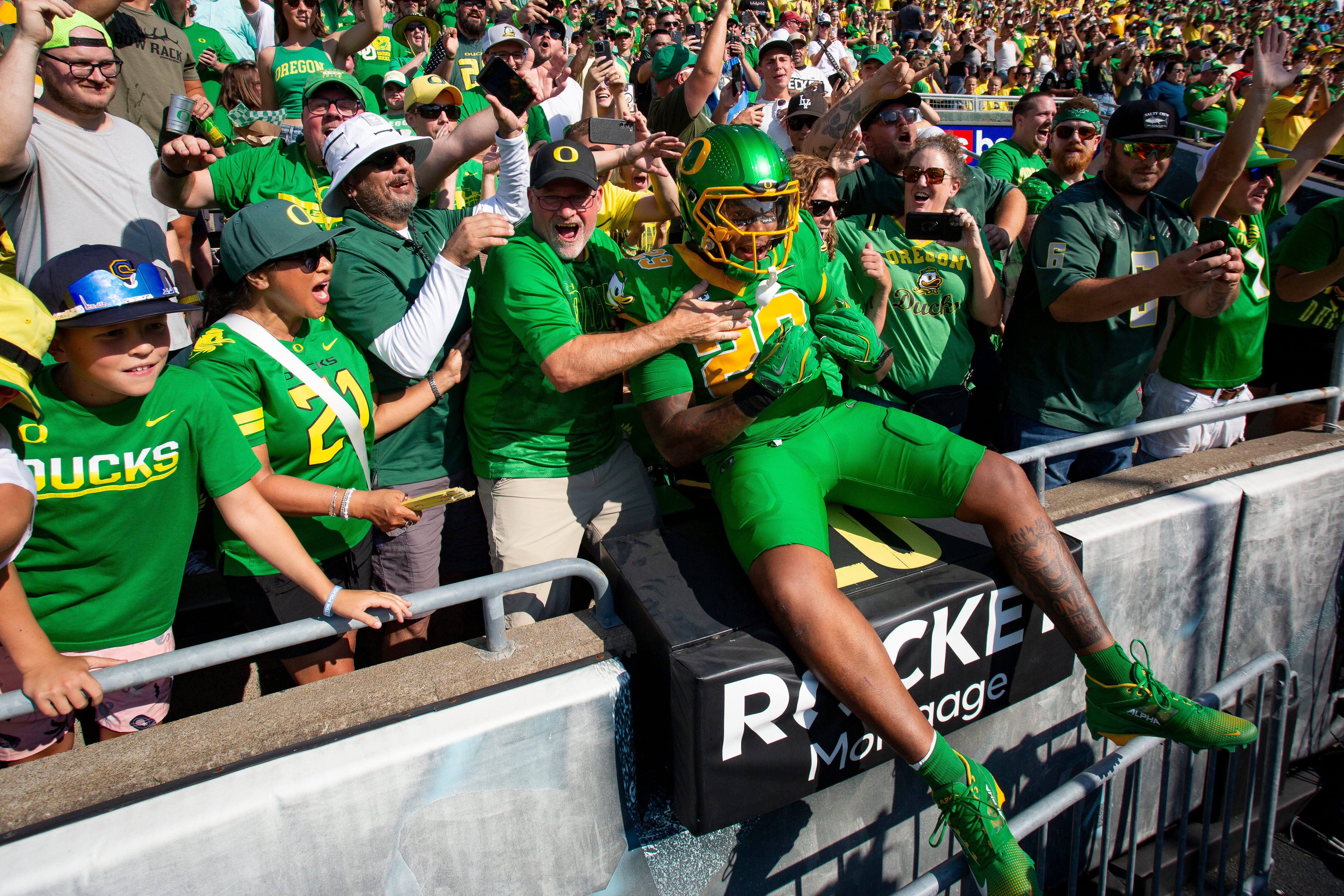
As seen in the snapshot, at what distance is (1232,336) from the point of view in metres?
4.27

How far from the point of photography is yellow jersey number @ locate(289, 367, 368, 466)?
2.73 metres

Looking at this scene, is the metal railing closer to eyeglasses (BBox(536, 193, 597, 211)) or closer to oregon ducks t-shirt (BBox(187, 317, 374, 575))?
eyeglasses (BBox(536, 193, 597, 211))

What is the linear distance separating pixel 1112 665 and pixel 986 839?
0.79m

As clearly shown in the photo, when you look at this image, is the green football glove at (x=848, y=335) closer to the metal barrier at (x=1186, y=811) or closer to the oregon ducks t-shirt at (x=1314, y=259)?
the metal barrier at (x=1186, y=811)

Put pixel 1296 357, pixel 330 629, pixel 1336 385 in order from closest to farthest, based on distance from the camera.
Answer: pixel 330 629 → pixel 1336 385 → pixel 1296 357

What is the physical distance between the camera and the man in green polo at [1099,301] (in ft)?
12.3

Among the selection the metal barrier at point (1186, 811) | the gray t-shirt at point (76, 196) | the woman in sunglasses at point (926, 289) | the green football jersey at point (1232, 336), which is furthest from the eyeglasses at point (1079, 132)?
the gray t-shirt at point (76, 196)

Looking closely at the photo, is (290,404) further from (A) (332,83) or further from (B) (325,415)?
(A) (332,83)

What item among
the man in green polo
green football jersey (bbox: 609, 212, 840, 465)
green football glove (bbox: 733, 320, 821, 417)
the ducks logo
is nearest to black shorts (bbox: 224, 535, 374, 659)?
green football jersey (bbox: 609, 212, 840, 465)

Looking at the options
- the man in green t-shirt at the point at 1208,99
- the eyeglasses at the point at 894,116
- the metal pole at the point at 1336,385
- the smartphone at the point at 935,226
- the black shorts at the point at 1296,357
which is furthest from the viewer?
the man in green t-shirt at the point at 1208,99

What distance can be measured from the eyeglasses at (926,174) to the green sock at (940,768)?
2.60 meters

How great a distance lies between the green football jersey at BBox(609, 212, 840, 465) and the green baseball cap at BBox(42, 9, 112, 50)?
2.52 m

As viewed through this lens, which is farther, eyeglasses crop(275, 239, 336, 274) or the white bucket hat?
the white bucket hat

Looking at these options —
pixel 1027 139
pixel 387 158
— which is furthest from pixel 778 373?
pixel 1027 139
